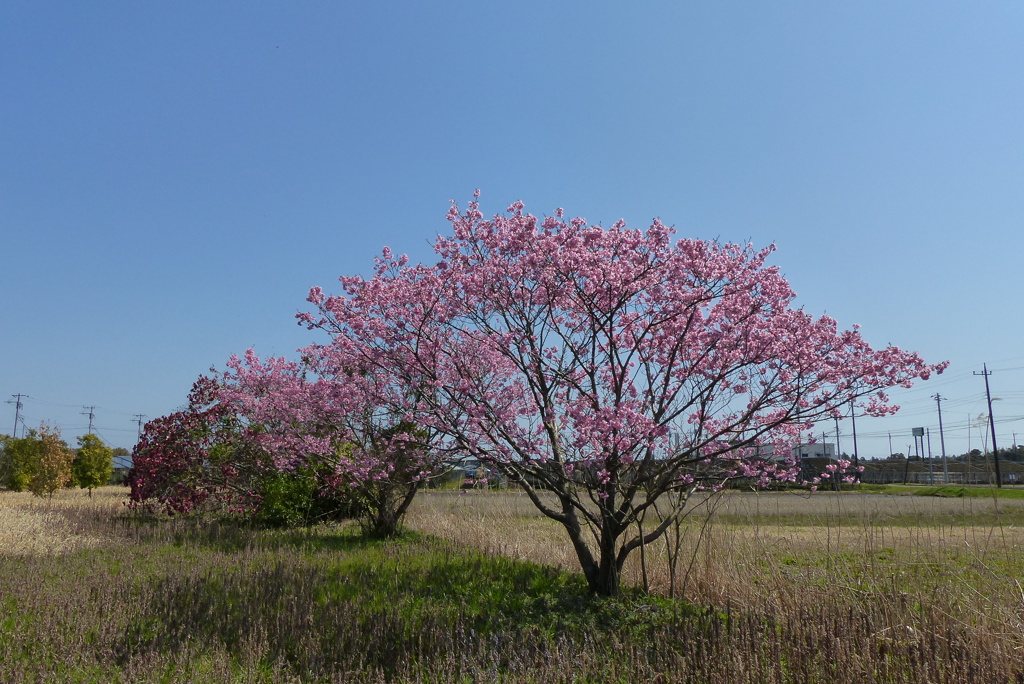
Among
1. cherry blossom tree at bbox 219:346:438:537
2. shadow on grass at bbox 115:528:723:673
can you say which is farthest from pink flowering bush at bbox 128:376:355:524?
shadow on grass at bbox 115:528:723:673

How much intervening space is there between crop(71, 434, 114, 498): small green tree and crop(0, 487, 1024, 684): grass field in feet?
77.3

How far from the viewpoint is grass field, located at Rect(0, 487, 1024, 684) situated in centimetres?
474

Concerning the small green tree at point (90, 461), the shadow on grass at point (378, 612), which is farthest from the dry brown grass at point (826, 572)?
the small green tree at point (90, 461)

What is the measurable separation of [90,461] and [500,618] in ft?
104

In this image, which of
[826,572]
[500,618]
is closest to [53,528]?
[500,618]

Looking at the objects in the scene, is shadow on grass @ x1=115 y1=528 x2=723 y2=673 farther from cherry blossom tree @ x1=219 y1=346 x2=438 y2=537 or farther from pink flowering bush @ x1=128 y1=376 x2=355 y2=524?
pink flowering bush @ x1=128 y1=376 x2=355 y2=524

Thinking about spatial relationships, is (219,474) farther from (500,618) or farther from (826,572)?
(826,572)

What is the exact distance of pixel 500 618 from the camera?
657cm

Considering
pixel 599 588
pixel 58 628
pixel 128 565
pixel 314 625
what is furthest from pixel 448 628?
pixel 128 565

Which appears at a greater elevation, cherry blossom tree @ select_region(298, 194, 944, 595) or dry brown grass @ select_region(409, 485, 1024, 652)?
cherry blossom tree @ select_region(298, 194, 944, 595)

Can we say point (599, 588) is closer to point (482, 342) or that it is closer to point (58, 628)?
point (482, 342)

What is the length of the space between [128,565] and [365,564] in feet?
10.9

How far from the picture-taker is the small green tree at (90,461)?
31375 mm

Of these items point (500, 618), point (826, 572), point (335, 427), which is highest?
point (335, 427)
